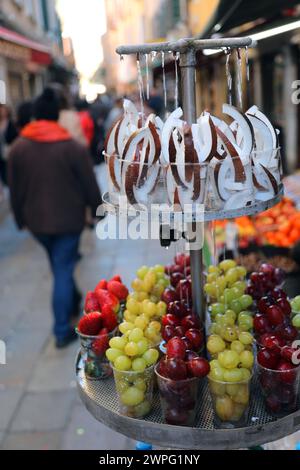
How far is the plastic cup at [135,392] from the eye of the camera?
4.69 feet

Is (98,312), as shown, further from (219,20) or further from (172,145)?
(219,20)

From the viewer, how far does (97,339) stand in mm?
1649

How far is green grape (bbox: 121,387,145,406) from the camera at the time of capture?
4.67 ft

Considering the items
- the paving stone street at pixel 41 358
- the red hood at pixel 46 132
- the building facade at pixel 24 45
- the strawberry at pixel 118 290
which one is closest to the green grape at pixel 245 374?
the strawberry at pixel 118 290

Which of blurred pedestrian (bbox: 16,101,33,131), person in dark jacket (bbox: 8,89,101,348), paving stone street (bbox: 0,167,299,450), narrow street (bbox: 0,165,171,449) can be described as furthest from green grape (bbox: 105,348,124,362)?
blurred pedestrian (bbox: 16,101,33,131)

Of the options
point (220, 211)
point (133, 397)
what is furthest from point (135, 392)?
point (220, 211)

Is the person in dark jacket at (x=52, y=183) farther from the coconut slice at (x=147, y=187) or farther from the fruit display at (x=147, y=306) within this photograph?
the coconut slice at (x=147, y=187)

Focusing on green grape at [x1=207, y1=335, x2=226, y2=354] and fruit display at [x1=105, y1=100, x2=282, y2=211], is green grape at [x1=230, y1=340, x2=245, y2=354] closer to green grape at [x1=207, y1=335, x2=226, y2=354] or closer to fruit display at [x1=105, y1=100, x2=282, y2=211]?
green grape at [x1=207, y1=335, x2=226, y2=354]

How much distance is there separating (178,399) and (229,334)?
0.26 m

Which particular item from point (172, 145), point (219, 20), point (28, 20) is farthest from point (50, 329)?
point (28, 20)

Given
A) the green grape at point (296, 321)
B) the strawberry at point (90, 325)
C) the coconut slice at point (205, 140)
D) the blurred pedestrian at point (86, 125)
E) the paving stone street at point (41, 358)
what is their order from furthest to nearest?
the blurred pedestrian at point (86, 125) → the paving stone street at point (41, 358) → the strawberry at point (90, 325) → the green grape at point (296, 321) → the coconut slice at point (205, 140)

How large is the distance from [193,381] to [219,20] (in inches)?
122

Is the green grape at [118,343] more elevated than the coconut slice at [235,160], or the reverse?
the coconut slice at [235,160]
